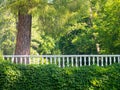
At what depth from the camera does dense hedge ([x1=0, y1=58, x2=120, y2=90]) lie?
6.32 m

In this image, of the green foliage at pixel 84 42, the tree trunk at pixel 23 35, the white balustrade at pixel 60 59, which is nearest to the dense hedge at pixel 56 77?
the white balustrade at pixel 60 59

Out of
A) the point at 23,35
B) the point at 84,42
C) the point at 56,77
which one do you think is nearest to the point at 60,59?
the point at 23,35

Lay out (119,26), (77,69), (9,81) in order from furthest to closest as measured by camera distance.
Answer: (119,26) → (77,69) → (9,81)

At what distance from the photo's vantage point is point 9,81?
628cm

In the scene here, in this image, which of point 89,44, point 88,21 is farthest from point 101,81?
point 88,21

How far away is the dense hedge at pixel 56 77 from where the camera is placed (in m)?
6.32

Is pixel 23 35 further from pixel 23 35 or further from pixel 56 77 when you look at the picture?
pixel 56 77

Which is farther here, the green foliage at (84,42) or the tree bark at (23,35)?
the green foliage at (84,42)

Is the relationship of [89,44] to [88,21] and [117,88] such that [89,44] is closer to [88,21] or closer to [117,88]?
[88,21]

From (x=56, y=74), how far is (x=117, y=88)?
1.56 meters

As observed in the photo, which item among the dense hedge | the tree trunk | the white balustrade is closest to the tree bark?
the tree trunk

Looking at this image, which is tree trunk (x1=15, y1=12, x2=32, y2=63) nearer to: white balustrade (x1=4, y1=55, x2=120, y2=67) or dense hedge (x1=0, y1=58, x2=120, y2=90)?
white balustrade (x1=4, y1=55, x2=120, y2=67)

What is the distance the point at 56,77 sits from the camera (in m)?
6.60

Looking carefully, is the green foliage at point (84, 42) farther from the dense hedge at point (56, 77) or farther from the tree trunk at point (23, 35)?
the dense hedge at point (56, 77)
